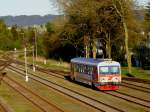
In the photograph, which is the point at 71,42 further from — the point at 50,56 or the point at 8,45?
the point at 8,45

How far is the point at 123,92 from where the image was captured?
40250mm

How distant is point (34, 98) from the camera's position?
123ft

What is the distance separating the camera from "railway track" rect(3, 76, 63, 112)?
3077cm

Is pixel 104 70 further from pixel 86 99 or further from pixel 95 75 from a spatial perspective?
pixel 86 99

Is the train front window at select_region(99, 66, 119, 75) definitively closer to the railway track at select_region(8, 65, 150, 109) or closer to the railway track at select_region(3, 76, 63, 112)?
the railway track at select_region(8, 65, 150, 109)

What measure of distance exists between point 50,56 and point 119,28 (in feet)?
87.9

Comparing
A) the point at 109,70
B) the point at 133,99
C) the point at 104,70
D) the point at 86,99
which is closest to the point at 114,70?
the point at 109,70

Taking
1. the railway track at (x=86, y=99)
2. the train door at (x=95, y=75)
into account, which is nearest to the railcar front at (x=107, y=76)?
the train door at (x=95, y=75)

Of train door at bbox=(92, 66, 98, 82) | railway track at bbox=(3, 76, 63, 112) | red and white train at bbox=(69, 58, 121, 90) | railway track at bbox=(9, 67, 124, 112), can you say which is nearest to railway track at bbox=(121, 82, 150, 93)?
red and white train at bbox=(69, 58, 121, 90)

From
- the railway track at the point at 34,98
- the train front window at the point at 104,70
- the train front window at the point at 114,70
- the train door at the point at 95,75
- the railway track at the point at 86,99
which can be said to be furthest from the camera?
the train front window at the point at 114,70

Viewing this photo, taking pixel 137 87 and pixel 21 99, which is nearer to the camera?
pixel 21 99

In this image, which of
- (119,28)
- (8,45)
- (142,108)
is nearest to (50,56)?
(119,28)

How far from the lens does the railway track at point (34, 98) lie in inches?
1211

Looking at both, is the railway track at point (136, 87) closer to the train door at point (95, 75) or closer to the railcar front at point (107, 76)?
the railcar front at point (107, 76)
